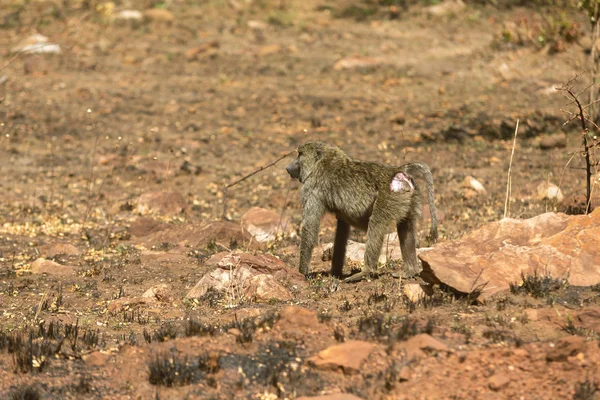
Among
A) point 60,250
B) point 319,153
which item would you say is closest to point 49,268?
point 60,250

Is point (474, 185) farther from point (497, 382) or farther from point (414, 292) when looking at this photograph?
point (497, 382)

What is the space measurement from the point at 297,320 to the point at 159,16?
1905 centimetres

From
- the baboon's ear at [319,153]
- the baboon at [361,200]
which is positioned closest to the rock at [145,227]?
the baboon at [361,200]

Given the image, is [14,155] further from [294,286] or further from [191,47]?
[294,286]

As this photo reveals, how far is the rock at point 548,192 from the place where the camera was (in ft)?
38.5

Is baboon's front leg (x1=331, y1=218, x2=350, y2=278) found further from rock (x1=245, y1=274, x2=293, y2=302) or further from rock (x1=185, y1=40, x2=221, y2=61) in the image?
rock (x1=185, y1=40, x2=221, y2=61)

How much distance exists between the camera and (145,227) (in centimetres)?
1121

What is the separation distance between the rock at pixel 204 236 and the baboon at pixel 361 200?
1.99 metres

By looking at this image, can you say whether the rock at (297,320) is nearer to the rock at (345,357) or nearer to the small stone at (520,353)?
the rock at (345,357)

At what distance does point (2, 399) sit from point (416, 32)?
1908 centimetres

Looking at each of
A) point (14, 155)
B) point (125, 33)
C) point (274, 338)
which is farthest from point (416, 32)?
point (274, 338)

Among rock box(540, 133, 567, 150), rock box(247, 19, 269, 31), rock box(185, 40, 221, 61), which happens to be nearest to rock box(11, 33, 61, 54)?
rock box(185, 40, 221, 61)

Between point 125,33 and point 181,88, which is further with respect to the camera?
point 125,33

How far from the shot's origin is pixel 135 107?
1884 centimetres
